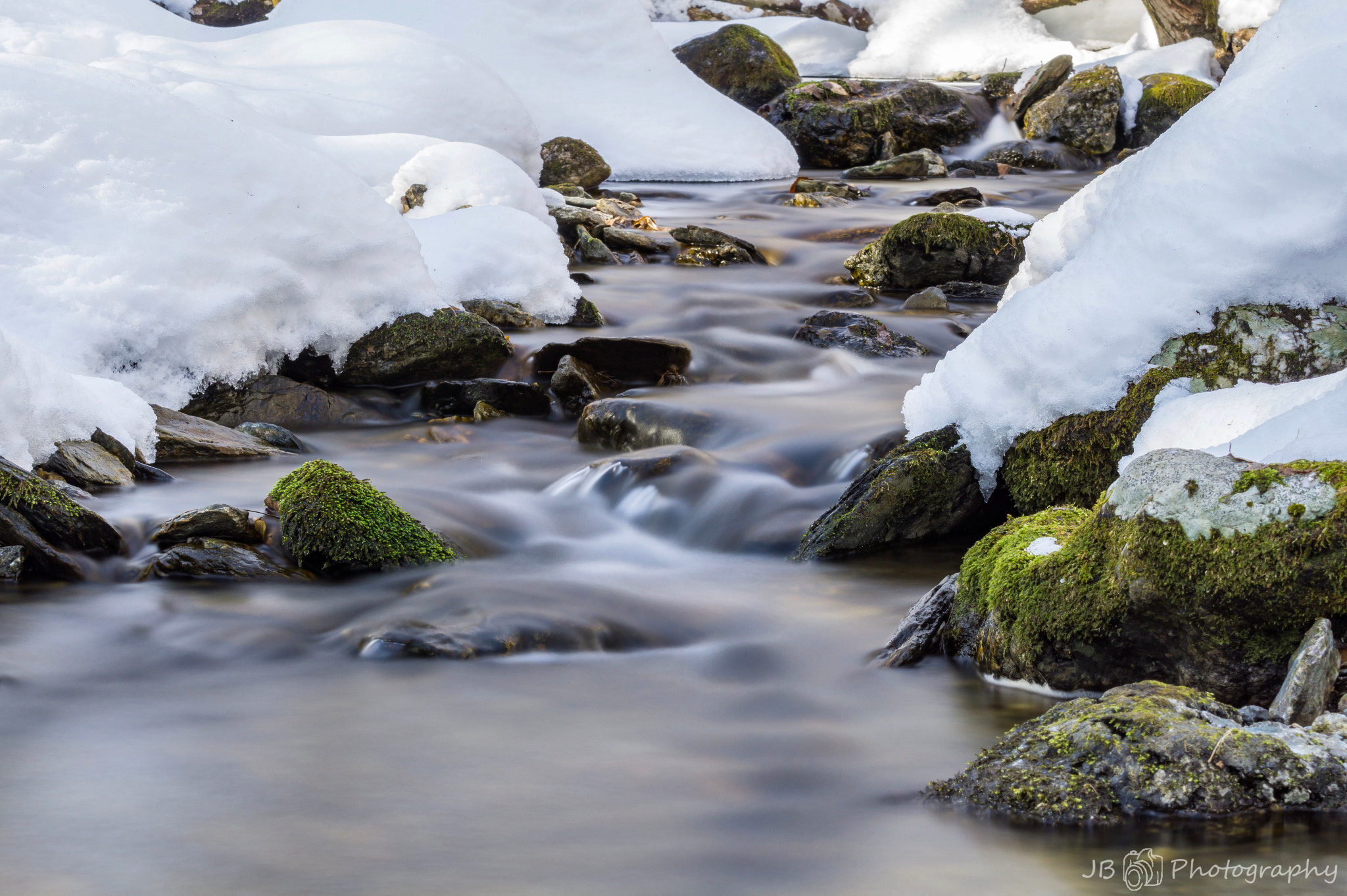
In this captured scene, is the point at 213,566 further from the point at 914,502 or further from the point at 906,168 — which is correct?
the point at 906,168

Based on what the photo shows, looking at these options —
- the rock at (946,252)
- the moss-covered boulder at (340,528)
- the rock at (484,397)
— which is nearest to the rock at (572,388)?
the rock at (484,397)

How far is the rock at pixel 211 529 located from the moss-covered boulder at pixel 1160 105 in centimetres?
1675

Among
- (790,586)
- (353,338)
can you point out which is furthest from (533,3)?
(790,586)

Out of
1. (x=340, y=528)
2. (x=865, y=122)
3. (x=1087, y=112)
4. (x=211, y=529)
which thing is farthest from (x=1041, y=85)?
(x=211, y=529)

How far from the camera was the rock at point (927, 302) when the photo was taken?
9.16 meters

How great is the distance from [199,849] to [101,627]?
1.81 metres

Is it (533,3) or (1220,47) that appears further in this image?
(1220,47)

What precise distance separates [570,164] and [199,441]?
9288mm

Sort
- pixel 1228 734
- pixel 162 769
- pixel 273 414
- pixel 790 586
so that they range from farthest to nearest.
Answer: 1. pixel 273 414
2. pixel 790 586
3. pixel 162 769
4. pixel 1228 734

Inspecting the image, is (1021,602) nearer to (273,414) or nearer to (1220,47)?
(273,414)

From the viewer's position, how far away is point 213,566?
4.30 m

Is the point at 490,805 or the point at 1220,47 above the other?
the point at 1220,47

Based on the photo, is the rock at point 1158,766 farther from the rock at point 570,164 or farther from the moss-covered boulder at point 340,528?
the rock at point 570,164

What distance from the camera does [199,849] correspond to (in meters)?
2.38
